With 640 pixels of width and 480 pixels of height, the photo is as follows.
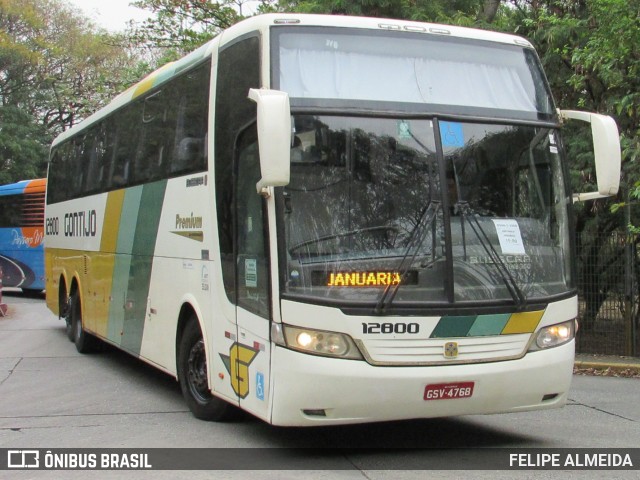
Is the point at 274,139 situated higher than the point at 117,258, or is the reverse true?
the point at 274,139

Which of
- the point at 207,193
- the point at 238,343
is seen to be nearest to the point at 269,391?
the point at 238,343

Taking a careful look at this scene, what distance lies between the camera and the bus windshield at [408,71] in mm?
6566

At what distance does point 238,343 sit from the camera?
275 inches

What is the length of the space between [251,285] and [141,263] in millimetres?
3546

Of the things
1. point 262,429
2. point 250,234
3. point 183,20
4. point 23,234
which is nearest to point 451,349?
point 250,234

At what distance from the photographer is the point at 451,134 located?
6.57m

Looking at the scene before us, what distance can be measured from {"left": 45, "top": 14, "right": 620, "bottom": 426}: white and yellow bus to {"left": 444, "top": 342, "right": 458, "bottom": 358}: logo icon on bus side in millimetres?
27

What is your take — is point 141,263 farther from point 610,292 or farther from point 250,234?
point 610,292

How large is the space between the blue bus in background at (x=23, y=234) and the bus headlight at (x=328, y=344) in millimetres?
20866

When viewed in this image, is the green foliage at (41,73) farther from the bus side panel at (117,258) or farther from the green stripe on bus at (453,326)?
the green stripe on bus at (453,326)

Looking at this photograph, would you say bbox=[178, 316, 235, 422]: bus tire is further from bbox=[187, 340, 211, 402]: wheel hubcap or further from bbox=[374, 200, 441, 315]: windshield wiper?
bbox=[374, 200, 441, 315]: windshield wiper

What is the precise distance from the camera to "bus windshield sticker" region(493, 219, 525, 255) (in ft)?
21.4

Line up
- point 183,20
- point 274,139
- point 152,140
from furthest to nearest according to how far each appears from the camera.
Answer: point 183,20 < point 152,140 < point 274,139

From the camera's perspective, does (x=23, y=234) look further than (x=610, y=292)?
Yes
